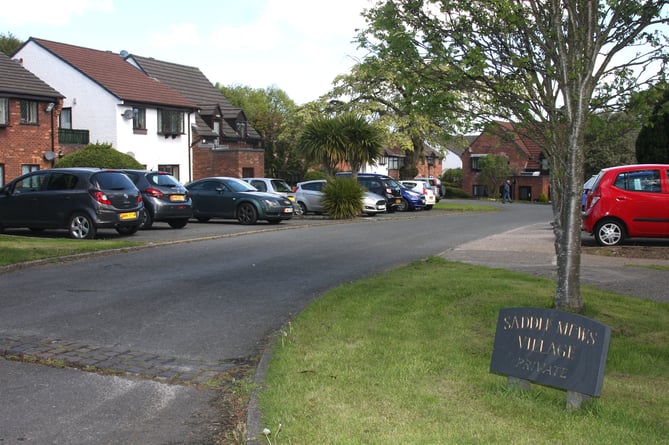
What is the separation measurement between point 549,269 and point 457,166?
92.9 m

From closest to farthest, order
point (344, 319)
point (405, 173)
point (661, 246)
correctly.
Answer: point (344, 319) < point (661, 246) < point (405, 173)

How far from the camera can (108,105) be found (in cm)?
4262

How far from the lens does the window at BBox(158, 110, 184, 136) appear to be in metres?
45.5

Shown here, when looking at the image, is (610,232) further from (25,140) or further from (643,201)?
(25,140)

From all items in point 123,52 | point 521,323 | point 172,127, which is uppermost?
point 123,52

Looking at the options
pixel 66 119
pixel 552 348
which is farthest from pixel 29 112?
pixel 552 348

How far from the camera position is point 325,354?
265 inches

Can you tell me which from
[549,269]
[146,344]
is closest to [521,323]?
[146,344]

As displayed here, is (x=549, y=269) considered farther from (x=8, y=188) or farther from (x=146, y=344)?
(x=8, y=188)

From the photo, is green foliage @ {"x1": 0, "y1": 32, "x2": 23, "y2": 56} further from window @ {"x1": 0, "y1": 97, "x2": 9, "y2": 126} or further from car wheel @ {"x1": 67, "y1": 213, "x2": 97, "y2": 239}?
car wheel @ {"x1": 67, "y1": 213, "x2": 97, "y2": 239}

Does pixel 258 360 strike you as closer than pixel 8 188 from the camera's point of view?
Yes

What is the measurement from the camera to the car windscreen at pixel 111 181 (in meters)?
18.5

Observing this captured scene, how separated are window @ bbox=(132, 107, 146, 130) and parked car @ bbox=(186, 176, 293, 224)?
62.5 feet

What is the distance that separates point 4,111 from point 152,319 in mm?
30583
